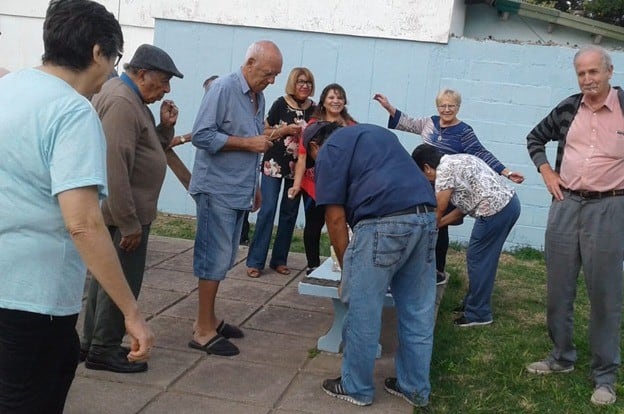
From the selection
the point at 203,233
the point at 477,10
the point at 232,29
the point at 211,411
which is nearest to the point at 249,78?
the point at 203,233

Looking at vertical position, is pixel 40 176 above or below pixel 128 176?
above

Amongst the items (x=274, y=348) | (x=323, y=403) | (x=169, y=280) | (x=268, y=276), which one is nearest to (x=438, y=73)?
(x=268, y=276)

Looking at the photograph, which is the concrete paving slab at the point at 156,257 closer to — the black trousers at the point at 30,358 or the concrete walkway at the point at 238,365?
the concrete walkway at the point at 238,365

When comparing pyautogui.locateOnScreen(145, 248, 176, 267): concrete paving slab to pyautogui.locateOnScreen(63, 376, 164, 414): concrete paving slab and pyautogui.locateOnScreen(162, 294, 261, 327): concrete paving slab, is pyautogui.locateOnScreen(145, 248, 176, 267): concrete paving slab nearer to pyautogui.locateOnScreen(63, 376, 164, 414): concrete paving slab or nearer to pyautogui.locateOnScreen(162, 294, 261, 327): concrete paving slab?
pyautogui.locateOnScreen(162, 294, 261, 327): concrete paving slab

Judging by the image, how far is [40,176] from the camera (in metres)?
2.45

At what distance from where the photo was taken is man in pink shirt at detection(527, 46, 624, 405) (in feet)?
14.7

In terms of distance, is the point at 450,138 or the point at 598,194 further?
the point at 450,138

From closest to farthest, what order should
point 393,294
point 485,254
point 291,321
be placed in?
point 393,294 → point 291,321 → point 485,254

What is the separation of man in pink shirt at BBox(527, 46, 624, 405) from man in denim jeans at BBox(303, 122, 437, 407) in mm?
937

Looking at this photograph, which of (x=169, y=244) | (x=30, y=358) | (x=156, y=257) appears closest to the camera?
(x=30, y=358)

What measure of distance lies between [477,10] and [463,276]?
450 cm

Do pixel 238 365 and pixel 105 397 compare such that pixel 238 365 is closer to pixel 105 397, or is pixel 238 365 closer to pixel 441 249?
pixel 105 397

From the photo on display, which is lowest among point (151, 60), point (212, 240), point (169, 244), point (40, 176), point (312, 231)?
point (169, 244)

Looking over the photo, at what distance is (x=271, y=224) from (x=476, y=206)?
2.04m
